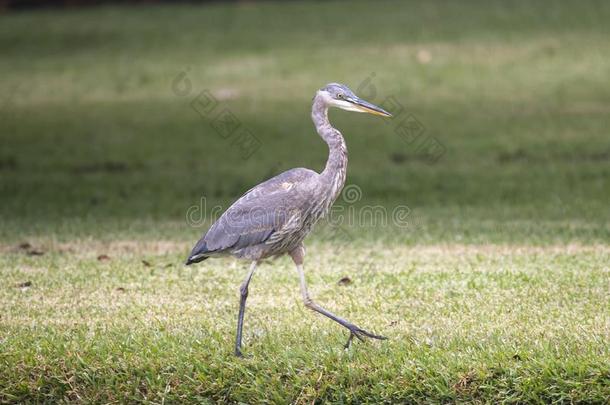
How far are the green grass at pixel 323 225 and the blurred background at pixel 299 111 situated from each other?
0.24 ft

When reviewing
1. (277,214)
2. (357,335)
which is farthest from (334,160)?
(357,335)

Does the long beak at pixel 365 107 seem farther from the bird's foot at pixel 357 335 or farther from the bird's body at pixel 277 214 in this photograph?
the bird's foot at pixel 357 335

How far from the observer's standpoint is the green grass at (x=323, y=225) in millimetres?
6543

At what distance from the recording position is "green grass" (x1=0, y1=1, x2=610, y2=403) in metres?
6.54

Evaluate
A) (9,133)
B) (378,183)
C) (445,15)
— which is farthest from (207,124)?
(445,15)

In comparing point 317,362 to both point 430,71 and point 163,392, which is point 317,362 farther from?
point 430,71

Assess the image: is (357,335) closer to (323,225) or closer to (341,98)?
(341,98)

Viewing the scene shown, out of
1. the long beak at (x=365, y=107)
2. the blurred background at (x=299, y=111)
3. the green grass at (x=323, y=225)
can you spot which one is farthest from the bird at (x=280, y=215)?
the blurred background at (x=299, y=111)

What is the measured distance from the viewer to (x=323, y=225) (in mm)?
11617

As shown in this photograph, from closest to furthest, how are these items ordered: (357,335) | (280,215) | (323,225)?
(357,335) < (280,215) < (323,225)

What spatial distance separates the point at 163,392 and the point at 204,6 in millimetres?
23225

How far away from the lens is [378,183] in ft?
45.4

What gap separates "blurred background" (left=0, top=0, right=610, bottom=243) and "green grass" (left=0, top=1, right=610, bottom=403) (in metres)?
0.07

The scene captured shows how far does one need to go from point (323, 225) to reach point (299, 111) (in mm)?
7299
